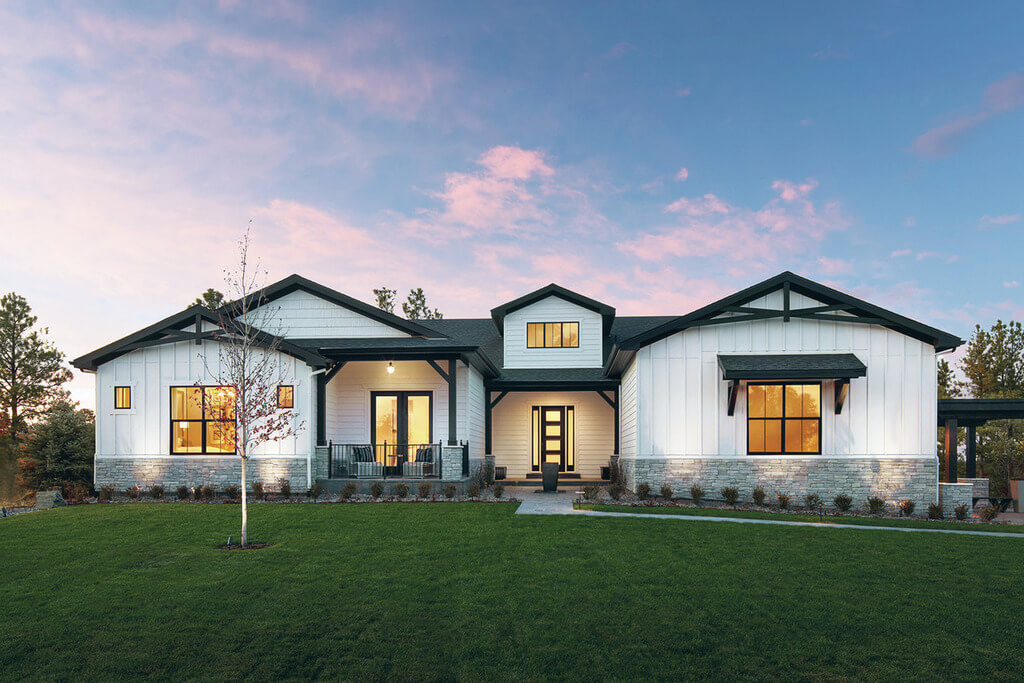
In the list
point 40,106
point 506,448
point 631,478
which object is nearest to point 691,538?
point 631,478

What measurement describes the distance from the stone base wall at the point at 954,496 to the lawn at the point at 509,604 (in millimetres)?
4535

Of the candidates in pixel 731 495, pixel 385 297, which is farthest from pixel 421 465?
pixel 385 297

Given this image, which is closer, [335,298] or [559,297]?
[335,298]

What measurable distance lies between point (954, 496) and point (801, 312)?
5388 millimetres

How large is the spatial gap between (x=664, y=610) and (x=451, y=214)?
55.4 feet

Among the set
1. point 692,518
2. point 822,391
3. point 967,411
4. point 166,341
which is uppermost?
point 166,341

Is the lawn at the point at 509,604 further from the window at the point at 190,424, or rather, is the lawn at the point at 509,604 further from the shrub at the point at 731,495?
the window at the point at 190,424

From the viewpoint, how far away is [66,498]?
1483cm

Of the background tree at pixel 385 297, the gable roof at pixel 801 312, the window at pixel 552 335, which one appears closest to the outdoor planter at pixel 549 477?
the gable roof at pixel 801 312

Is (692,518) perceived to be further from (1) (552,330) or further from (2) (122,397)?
(2) (122,397)

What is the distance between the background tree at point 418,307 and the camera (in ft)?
137

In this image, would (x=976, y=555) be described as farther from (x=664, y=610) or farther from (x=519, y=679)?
(x=519, y=679)

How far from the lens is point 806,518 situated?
11828 mm

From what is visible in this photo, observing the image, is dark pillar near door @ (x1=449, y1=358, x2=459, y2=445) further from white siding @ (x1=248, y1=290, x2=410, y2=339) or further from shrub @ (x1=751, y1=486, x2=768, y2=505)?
shrub @ (x1=751, y1=486, x2=768, y2=505)
